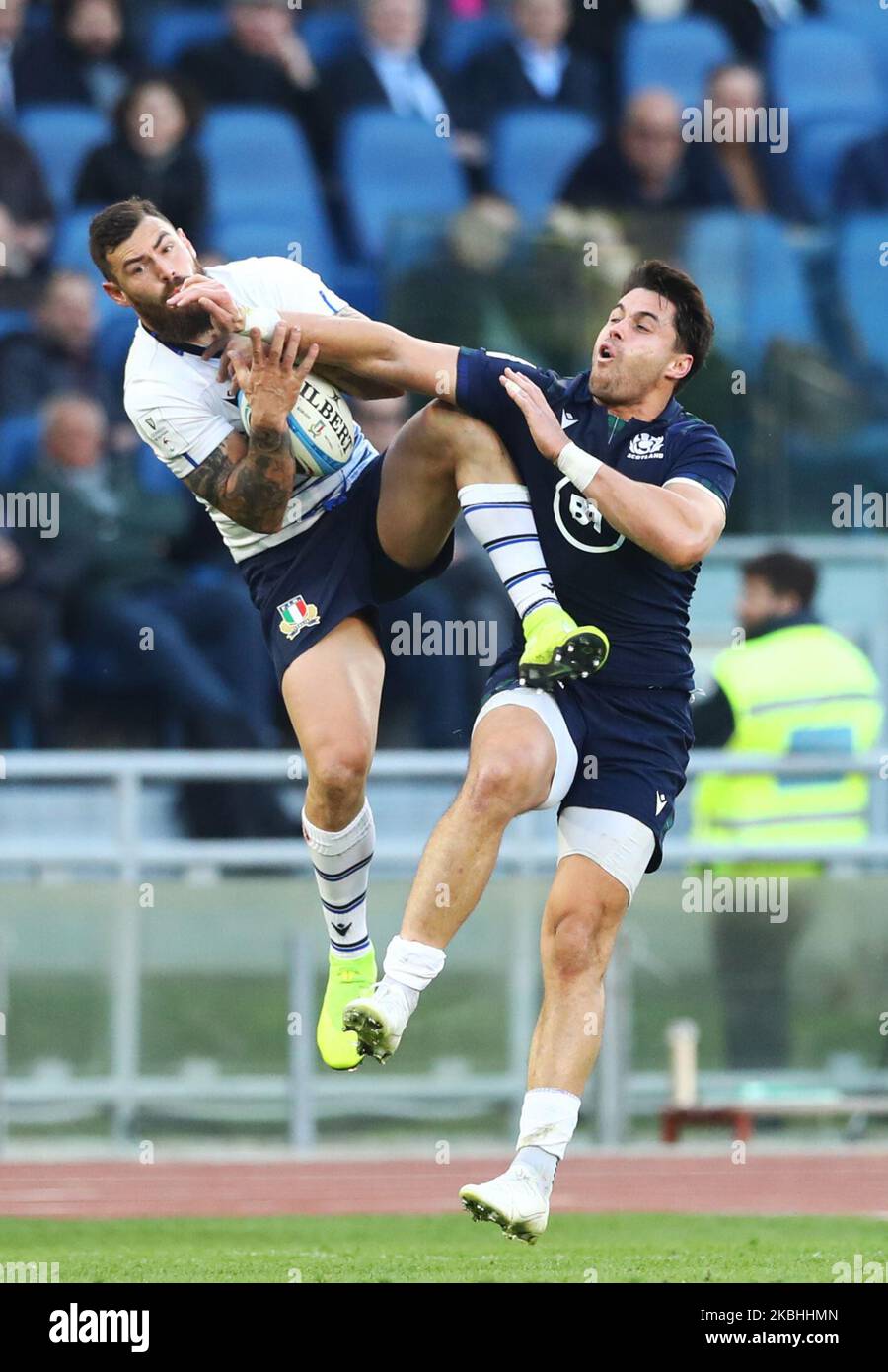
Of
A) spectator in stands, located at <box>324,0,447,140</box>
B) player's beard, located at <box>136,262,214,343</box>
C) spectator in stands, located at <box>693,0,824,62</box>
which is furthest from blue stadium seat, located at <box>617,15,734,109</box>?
player's beard, located at <box>136,262,214,343</box>

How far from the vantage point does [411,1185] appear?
10.0m

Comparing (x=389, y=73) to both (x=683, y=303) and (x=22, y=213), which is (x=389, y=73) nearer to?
(x=22, y=213)

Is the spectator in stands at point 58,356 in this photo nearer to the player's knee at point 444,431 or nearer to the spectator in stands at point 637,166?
the spectator in stands at point 637,166

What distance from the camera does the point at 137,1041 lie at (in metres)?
10.6

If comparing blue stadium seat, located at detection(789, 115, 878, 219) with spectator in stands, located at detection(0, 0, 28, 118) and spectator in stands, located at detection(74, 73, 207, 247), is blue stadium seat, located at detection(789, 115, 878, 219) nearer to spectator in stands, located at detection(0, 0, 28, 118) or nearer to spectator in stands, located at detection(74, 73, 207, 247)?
spectator in stands, located at detection(74, 73, 207, 247)

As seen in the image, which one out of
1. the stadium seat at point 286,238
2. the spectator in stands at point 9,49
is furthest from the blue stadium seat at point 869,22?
the spectator in stands at point 9,49

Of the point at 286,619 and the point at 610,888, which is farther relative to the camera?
the point at 286,619

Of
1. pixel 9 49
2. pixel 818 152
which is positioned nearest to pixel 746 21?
pixel 818 152

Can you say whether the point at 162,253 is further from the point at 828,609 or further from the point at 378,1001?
the point at 828,609

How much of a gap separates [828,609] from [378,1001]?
6.31m

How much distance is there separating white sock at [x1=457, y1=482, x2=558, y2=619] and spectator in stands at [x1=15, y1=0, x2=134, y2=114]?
8723mm

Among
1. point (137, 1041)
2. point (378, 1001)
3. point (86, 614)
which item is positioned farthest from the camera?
point (86, 614)
